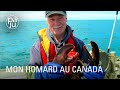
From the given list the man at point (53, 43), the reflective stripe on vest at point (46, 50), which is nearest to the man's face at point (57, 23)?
the man at point (53, 43)

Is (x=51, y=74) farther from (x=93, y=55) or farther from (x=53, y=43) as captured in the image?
(x=93, y=55)

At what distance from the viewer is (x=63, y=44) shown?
504 cm

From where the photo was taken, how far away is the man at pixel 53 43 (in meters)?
5.00

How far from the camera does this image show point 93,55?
5.09m

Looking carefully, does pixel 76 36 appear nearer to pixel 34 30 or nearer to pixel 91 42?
pixel 91 42

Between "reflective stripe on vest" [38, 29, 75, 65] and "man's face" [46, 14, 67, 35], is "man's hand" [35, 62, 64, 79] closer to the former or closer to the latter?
"reflective stripe on vest" [38, 29, 75, 65]

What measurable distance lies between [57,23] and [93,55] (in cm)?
68

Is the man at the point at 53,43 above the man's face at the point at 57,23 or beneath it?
beneath

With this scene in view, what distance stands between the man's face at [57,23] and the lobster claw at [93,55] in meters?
0.42

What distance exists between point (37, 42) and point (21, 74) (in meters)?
0.50

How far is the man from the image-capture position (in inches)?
197

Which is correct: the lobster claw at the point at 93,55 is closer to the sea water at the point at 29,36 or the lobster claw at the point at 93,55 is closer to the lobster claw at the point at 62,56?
the sea water at the point at 29,36
